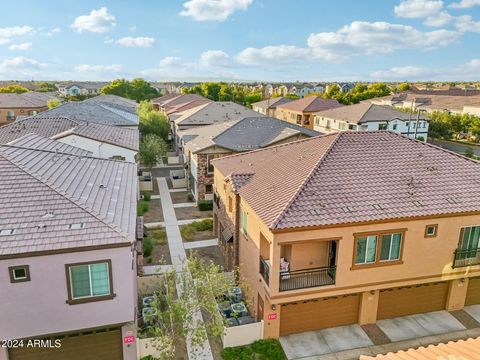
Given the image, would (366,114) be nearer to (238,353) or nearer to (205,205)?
(205,205)

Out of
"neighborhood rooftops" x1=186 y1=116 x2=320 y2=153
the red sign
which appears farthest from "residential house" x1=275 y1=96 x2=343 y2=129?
the red sign

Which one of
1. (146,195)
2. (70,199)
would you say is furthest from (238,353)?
(146,195)

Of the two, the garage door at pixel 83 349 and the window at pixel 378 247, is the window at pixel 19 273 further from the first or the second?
the window at pixel 378 247

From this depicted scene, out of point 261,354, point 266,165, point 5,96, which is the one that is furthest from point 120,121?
point 5,96

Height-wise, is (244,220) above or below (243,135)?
below

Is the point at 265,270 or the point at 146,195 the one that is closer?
the point at 265,270

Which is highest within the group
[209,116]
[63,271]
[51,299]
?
[209,116]

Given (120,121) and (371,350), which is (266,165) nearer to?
(371,350)

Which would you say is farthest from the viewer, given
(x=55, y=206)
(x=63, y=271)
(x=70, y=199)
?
(x=70, y=199)
